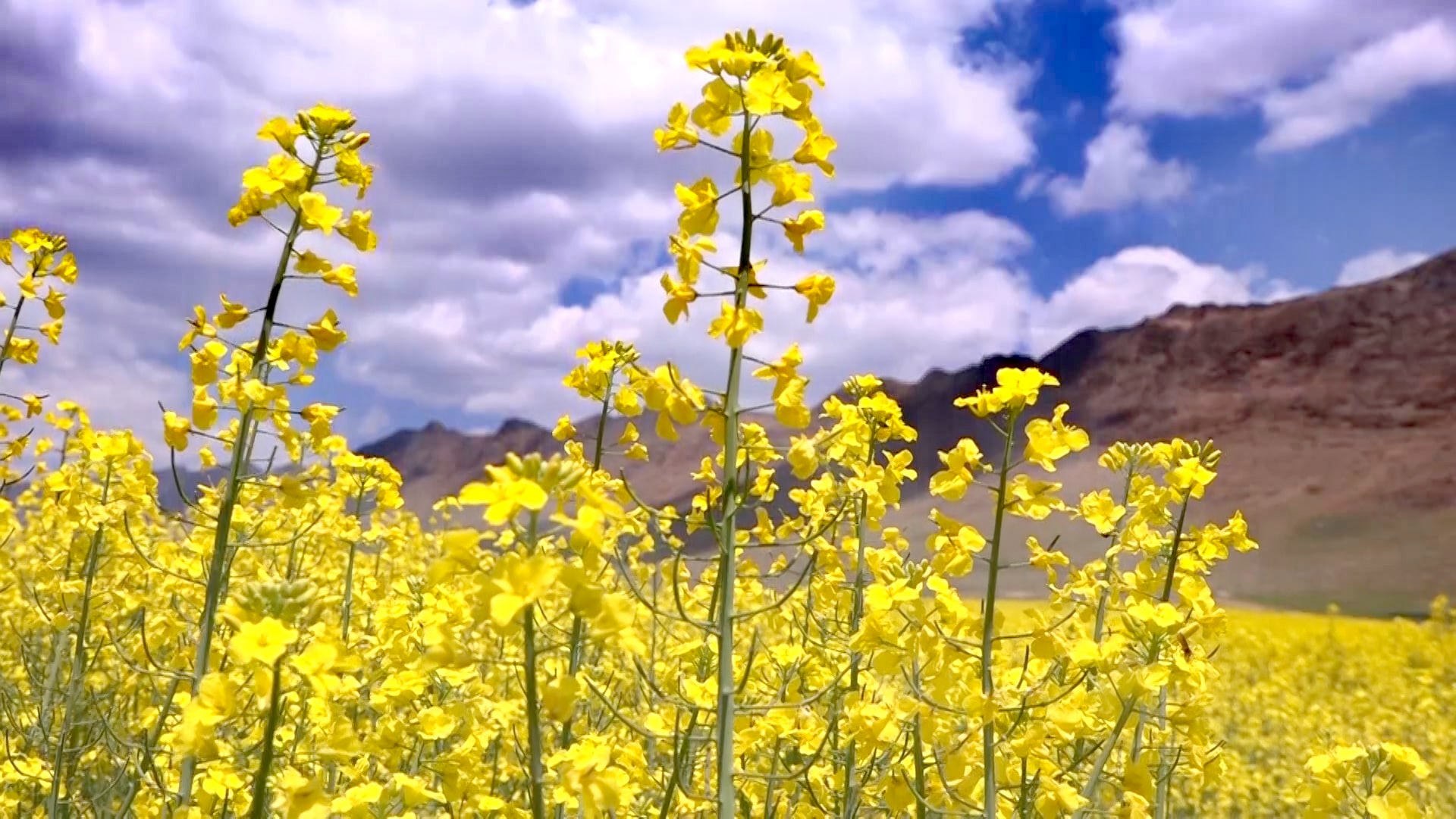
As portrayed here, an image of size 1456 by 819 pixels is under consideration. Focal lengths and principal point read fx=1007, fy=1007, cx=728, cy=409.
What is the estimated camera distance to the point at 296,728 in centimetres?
372

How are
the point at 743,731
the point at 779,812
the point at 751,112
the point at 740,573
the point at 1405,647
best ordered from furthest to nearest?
the point at 1405,647 → the point at 740,573 → the point at 779,812 → the point at 743,731 → the point at 751,112

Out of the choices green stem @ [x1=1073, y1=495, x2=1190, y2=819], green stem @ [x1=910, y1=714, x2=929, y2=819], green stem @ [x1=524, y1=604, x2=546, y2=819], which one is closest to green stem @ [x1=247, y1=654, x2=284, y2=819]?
green stem @ [x1=524, y1=604, x2=546, y2=819]

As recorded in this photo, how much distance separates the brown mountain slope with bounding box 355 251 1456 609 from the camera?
66188 mm

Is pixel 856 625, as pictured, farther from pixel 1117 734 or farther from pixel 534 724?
pixel 534 724

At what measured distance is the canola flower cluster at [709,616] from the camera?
2182 mm

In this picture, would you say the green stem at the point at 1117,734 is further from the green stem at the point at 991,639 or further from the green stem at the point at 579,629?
the green stem at the point at 579,629

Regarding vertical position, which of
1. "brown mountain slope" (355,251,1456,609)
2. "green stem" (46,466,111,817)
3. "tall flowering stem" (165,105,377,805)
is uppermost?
"brown mountain slope" (355,251,1456,609)

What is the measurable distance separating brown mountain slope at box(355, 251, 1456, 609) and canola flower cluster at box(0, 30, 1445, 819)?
203ft

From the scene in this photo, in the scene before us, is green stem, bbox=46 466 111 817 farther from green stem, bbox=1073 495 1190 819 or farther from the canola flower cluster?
green stem, bbox=1073 495 1190 819

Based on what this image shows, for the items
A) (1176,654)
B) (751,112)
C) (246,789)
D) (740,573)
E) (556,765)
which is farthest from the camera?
(740,573)

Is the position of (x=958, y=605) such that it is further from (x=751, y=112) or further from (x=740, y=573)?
(x=740, y=573)

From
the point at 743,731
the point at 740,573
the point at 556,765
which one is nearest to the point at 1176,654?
the point at 743,731

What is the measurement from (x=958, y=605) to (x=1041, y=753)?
0.48 m

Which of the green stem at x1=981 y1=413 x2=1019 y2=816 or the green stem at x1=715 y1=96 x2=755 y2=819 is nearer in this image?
the green stem at x1=715 y1=96 x2=755 y2=819
